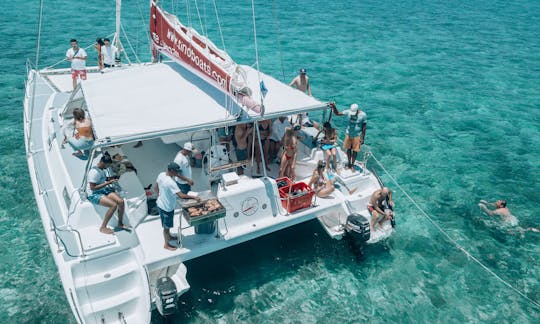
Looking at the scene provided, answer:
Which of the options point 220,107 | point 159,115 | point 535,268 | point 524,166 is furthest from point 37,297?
point 524,166

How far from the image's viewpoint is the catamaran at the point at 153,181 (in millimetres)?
6312

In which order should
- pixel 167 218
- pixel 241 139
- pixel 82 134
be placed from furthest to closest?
pixel 241 139, pixel 82 134, pixel 167 218

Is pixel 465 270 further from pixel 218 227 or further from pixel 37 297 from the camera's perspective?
pixel 37 297

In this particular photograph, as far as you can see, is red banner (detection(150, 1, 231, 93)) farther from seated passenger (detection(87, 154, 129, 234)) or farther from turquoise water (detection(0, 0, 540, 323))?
turquoise water (detection(0, 0, 540, 323))

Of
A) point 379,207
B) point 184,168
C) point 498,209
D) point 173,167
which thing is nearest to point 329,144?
point 379,207

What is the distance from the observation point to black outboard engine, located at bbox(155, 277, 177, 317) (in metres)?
6.22

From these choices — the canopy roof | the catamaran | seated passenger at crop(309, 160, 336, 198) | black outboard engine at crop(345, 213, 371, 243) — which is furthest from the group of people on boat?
black outboard engine at crop(345, 213, 371, 243)

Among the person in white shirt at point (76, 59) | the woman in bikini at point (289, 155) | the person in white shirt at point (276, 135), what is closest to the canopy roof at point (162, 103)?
the woman in bikini at point (289, 155)

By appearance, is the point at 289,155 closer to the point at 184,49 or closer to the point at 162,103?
the point at 162,103

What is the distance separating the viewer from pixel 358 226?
787 cm

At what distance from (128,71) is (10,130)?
254 inches

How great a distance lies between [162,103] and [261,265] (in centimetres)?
385

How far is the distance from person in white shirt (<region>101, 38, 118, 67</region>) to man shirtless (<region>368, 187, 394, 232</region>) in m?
9.72

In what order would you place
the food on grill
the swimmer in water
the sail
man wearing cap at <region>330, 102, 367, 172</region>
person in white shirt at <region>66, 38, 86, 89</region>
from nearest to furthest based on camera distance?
the food on grill, the sail, man wearing cap at <region>330, 102, 367, 172</region>, the swimmer in water, person in white shirt at <region>66, 38, 86, 89</region>
